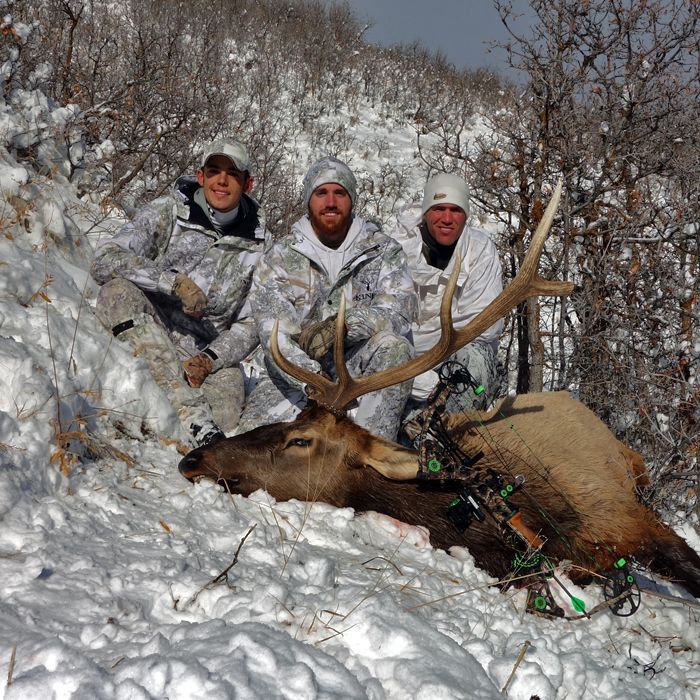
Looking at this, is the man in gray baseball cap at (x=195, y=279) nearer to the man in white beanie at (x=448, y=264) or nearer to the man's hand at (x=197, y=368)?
the man's hand at (x=197, y=368)

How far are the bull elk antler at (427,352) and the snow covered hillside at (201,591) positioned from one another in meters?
0.68

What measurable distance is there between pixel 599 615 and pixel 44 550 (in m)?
2.30

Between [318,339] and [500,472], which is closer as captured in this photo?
[500,472]

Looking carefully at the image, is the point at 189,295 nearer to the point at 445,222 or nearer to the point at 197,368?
the point at 197,368

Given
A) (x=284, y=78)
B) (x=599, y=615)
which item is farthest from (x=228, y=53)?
(x=599, y=615)

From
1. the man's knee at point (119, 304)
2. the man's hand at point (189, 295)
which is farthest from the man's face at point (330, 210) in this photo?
the man's knee at point (119, 304)

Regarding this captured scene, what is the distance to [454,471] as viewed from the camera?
3.63 metres

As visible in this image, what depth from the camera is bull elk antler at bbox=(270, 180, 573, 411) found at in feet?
12.6

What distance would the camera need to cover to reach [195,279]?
5.28 m

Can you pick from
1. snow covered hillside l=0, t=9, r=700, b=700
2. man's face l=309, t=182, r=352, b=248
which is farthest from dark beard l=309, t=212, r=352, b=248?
snow covered hillside l=0, t=9, r=700, b=700

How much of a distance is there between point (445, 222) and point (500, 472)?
90.6 inches

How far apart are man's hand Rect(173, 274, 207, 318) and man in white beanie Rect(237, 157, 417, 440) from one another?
0.38m

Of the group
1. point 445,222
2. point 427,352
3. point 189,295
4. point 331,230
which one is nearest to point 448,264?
point 445,222

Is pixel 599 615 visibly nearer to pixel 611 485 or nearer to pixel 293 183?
pixel 611 485
